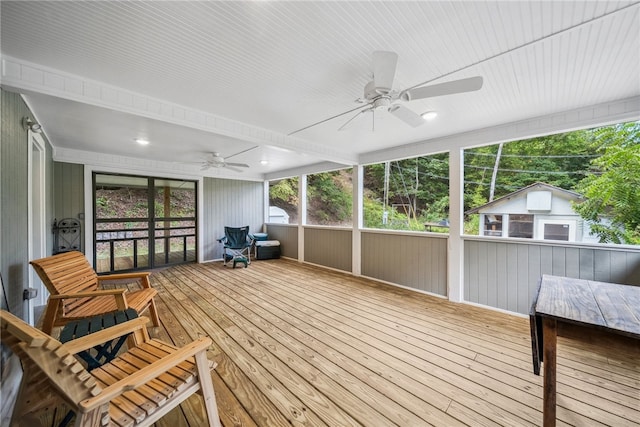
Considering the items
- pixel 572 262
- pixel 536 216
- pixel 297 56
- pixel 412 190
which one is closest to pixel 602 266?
pixel 572 262

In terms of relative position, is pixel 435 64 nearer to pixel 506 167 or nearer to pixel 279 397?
pixel 506 167

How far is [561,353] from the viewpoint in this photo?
2271 mm

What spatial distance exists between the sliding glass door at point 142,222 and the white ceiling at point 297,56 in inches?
87.6

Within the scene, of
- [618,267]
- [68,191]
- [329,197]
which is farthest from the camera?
[329,197]

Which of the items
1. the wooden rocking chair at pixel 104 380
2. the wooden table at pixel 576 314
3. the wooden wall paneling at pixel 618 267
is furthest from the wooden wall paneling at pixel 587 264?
the wooden rocking chair at pixel 104 380

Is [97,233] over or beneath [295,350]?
over

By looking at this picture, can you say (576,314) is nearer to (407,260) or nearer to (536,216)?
(536,216)

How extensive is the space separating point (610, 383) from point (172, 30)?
407 cm

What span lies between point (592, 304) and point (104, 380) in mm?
2793

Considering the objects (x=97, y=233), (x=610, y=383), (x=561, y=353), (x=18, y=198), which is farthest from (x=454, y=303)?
(x=97, y=233)

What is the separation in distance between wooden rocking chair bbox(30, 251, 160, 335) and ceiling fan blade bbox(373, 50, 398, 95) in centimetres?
275

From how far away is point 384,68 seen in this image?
1.66 metres

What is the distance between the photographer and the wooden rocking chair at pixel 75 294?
6.75ft

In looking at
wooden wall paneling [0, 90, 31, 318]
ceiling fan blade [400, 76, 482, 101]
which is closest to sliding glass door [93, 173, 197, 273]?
wooden wall paneling [0, 90, 31, 318]
